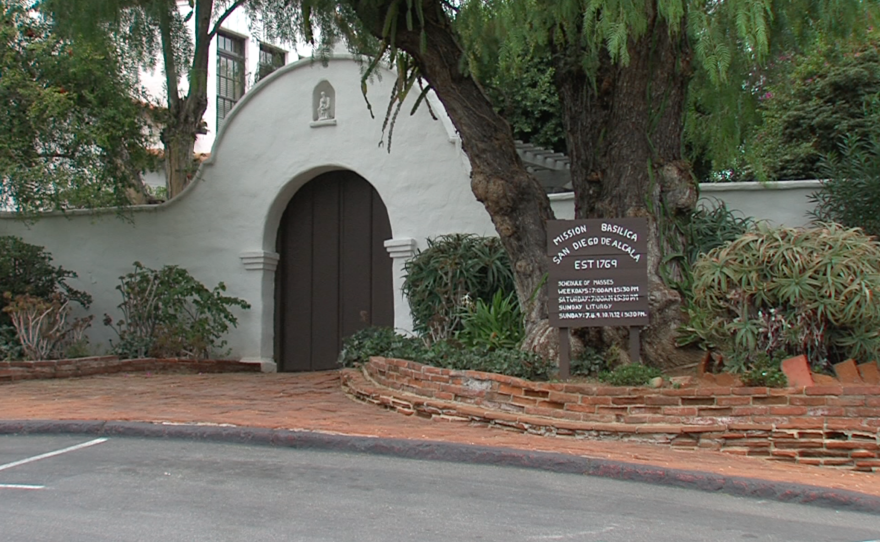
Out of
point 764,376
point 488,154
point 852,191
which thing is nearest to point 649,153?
point 488,154

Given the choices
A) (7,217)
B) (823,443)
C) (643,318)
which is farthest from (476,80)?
(7,217)

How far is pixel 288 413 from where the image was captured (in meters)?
8.72

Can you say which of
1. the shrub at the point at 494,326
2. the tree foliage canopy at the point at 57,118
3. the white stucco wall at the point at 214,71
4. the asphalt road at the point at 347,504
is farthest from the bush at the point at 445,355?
the white stucco wall at the point at 214,71

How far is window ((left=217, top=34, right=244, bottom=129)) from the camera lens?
21031 millimetres

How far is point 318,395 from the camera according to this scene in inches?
399

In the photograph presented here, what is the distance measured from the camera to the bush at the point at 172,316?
501 inches

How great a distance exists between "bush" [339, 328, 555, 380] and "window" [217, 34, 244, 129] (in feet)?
37.2

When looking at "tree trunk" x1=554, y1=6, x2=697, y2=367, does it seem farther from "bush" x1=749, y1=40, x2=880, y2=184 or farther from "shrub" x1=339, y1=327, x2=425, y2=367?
"bush" x1=749, y1=40, x2=880, y2=184

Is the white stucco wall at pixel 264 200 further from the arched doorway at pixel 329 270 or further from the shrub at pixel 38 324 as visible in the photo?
the shrub at pixel 38 324

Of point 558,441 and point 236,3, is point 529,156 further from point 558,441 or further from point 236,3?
point 558,441

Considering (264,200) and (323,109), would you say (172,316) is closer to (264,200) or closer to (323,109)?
(264,200)

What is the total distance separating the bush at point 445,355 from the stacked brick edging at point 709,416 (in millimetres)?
268

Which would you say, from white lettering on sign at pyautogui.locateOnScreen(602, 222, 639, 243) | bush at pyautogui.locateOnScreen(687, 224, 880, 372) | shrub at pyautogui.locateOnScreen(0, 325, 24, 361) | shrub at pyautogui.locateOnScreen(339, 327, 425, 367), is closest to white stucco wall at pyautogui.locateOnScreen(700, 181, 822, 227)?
bush at pyautogui.locateOnScreen(687, 224, 880, 372)

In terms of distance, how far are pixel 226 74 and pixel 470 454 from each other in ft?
52.5
